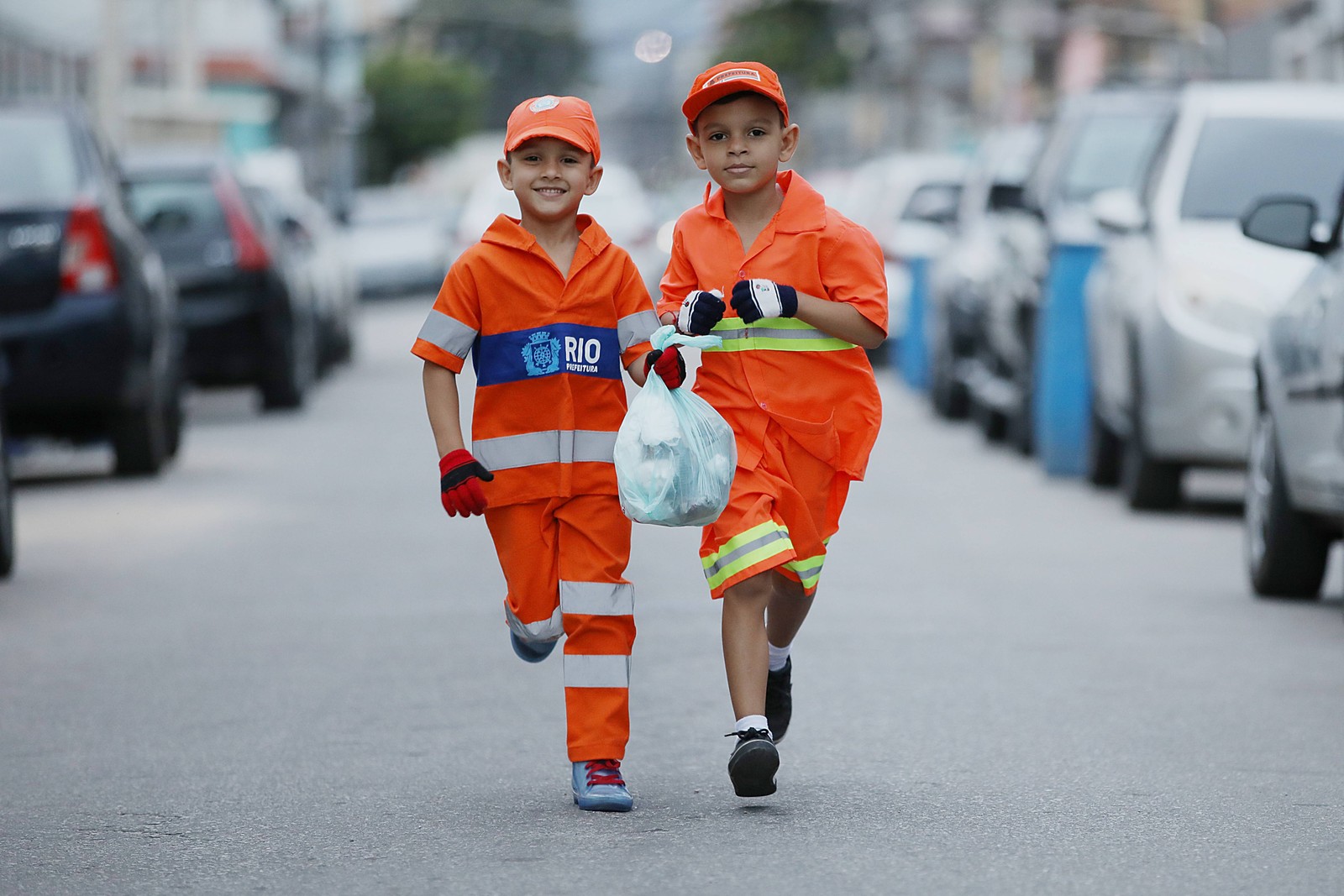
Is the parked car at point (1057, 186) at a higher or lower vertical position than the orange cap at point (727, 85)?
lower

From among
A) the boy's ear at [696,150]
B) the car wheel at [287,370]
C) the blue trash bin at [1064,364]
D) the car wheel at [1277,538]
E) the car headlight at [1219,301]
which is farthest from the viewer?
the car wheel at [287,370]

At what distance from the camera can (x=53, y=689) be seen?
24.5 ft

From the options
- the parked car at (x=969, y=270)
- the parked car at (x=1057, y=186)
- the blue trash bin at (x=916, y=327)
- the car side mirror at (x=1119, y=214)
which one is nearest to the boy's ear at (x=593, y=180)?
the car side mirror at (x=1119, y=214)

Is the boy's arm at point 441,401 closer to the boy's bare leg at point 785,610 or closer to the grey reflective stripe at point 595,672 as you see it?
the grey reflective stripe at point 595,672

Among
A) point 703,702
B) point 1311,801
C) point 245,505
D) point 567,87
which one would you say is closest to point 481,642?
point 703,702

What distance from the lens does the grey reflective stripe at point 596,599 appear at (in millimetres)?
5547

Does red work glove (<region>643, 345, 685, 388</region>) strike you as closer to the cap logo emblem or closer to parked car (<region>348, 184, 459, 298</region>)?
the cap logo emblem

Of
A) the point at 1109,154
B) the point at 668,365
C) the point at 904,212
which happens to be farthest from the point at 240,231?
the point at 668,365

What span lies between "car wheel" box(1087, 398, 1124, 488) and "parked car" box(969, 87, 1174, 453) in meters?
0.92

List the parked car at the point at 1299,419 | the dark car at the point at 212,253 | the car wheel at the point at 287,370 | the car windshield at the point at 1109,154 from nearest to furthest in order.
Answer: the parked car at the point at 1299,419 → the car windshield at the point at 1109,154 → the dark car at the point at 212,253 → the car wheel at the point at 287,370

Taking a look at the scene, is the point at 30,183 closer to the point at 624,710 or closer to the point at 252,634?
the point at 252,634

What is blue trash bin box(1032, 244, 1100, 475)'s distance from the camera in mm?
13258

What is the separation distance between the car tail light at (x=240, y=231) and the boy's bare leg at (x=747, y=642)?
12259 mm

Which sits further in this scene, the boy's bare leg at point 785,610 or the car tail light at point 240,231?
the car tail light at point 240,231
